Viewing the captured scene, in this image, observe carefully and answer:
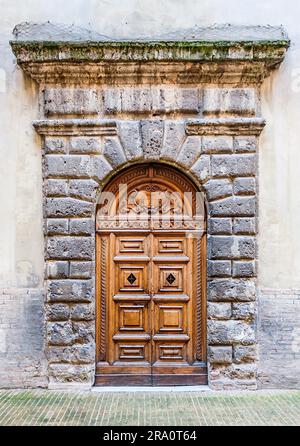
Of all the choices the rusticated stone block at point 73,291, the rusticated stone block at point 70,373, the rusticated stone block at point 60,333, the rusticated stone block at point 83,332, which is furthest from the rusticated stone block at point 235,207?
the rusticated stone block at point 70,373

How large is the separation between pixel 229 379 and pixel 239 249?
1.66m

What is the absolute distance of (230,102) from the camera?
20.5 ft

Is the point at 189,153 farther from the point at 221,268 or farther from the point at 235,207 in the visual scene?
the point at 221,268

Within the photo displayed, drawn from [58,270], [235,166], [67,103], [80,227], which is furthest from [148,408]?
[67,103]

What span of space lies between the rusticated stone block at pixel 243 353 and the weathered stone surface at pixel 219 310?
41 cm

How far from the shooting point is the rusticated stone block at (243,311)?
622 centimetres

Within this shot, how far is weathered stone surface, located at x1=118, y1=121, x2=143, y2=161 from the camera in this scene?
20.4ft

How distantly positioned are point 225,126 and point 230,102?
32 centimetres

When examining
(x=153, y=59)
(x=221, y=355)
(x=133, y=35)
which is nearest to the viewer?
(x=153, y=59)

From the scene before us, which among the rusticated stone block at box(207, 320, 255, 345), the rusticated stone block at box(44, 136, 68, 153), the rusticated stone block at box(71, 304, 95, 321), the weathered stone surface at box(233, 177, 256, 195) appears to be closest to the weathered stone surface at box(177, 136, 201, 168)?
the weathered stone surface at box(233, 177, 256, 195)

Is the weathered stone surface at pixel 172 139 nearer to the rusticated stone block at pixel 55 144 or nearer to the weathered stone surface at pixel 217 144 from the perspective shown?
the weathered stone surface at pixel 217 144

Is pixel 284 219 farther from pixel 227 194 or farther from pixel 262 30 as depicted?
pixel 262 30

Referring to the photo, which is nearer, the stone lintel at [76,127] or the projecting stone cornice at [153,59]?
the projecting stone cornice at [153,59]

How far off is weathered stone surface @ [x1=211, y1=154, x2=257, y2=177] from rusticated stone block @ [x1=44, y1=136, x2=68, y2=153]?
6.32ft
